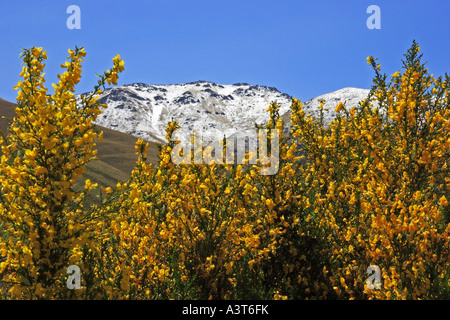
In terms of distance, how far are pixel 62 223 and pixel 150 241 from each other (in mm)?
1154

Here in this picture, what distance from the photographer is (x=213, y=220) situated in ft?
14.3

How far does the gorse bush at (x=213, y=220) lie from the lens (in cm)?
343

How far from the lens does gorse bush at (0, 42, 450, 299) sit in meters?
3.43

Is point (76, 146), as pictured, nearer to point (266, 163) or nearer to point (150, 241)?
point (150, 241)
